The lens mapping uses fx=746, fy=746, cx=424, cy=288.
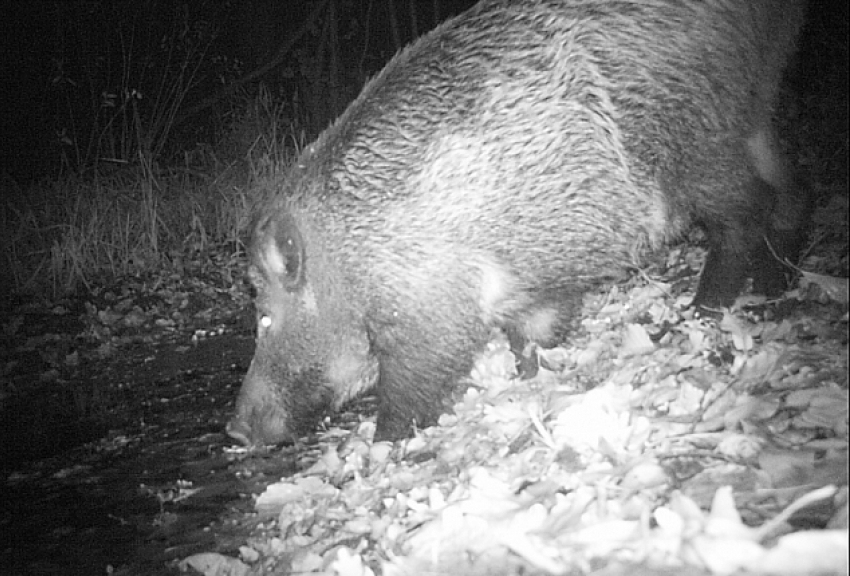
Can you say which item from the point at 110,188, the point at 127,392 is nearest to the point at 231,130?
the point at 110,188

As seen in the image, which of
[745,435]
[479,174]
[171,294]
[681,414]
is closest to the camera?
[745,435]

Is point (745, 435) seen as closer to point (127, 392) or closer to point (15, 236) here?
point (127, 392)

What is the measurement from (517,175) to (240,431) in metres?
1.59

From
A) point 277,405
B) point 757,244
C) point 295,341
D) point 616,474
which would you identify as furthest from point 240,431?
point 757,244

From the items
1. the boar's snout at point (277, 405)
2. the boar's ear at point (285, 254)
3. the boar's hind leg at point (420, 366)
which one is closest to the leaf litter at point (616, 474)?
the boar's hind leg at point (420, 366)

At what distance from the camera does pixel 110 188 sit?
7.17 meters

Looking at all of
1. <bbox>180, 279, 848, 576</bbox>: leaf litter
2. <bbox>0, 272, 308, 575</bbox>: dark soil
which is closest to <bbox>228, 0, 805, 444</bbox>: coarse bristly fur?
<bbox>180, 279, 848, 576</bbox>: leaf litter

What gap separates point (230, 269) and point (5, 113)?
6700 millimetres

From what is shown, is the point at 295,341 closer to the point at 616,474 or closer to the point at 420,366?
the point at 420,366

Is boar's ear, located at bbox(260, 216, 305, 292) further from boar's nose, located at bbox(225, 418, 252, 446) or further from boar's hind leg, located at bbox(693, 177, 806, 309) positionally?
boar's hind leg, located at bbox(693, 177, 806, 309)

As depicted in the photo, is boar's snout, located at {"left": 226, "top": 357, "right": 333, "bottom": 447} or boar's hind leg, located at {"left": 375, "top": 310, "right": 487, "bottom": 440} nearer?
boar's hind leg, located at {"left": 375, "top": 310, "right": 487, "bottom": 440}

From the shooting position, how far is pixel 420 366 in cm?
294

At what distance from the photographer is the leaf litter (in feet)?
4.30

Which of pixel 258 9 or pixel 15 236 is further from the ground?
pixel 258 9
